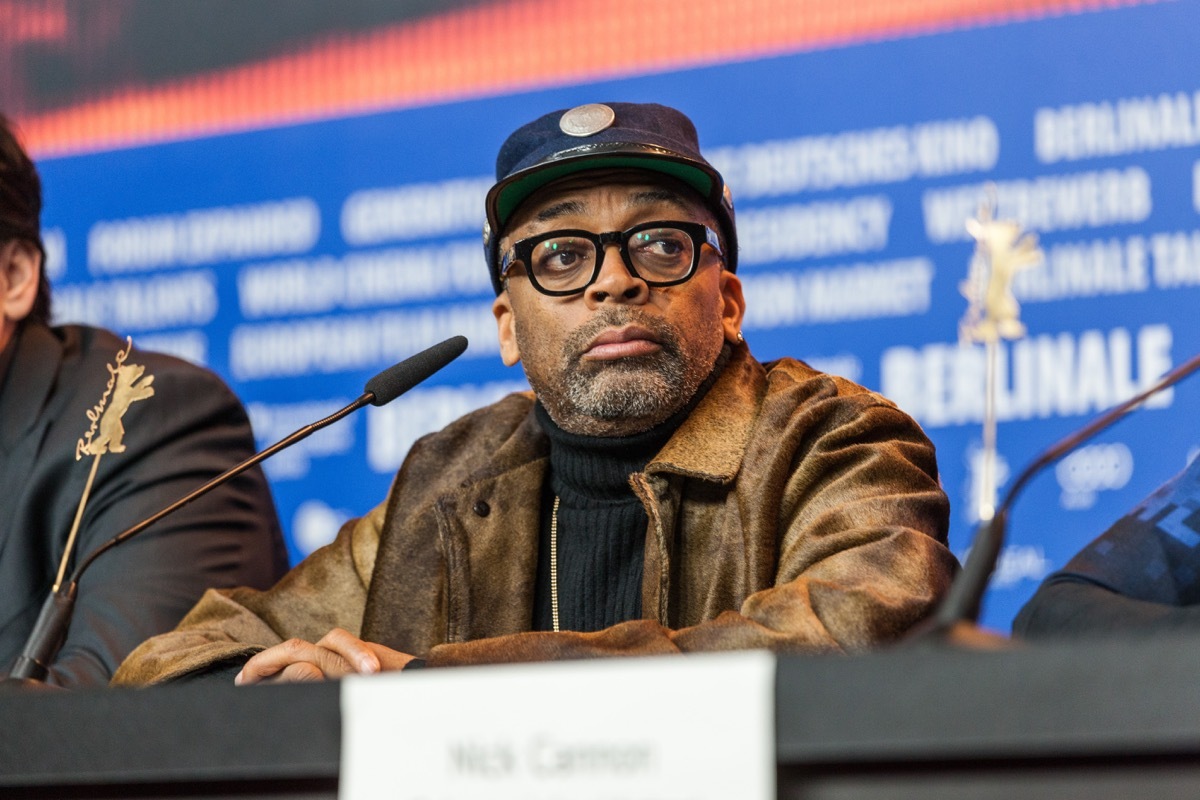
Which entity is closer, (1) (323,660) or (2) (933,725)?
(2) (933,725)

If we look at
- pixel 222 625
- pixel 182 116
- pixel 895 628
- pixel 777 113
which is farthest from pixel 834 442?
pixel 182 116

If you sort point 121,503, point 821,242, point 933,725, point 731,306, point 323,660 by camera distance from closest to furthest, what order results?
point 933,725
point 323,660
point 731,306
point 121,503
point 821,242

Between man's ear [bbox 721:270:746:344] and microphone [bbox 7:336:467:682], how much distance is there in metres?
0.49

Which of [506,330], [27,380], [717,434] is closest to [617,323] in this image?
[717,434]

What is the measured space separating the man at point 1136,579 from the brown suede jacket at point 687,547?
0.19 m

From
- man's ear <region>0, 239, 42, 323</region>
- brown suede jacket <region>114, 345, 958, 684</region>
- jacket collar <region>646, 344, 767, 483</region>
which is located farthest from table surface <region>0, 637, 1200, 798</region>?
man's ear <region>0, 239, 42, 323</region>

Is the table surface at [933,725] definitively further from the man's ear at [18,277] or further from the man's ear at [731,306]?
the man's ear at [18,277]

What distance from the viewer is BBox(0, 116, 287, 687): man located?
2338 mm

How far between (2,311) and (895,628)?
181cm

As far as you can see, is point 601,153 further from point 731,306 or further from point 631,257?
point 731,306

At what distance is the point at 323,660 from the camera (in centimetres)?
163

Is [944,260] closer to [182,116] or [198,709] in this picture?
[182,116]

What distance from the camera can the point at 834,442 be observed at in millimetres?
1904

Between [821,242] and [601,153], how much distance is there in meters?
1.02
